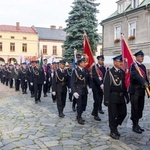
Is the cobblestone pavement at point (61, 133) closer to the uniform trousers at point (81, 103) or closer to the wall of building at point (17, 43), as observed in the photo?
the uniform trousers at point (81, 103)

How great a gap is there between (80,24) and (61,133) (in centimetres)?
2199

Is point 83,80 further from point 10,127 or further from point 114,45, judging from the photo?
point 114,45

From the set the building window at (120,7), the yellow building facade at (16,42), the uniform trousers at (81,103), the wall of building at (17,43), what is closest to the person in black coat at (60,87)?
the uniform trousers at (81,103)

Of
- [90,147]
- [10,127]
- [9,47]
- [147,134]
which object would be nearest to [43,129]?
[10,127]

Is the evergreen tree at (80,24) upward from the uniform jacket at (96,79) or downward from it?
upward

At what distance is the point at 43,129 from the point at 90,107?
359 centimetres

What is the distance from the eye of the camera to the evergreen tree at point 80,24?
89.4 ft

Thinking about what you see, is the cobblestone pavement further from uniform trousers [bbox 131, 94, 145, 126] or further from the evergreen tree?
the evergreen tree

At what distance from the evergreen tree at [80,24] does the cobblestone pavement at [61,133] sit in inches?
760

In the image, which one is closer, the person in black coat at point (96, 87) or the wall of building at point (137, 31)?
the person in black coat at point (96, 87)

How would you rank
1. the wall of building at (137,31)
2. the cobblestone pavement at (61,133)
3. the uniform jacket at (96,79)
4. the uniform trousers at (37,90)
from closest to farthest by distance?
1. the cobblestone pavement at (61,133)
2. the uniform jacket at (96,79)
3. the uniform trousers at (37,90)
4. the wall of building at (137,31)

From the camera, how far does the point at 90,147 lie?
530 cm

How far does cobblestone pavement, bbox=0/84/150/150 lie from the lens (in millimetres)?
5359

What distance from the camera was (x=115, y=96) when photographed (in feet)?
19.7
